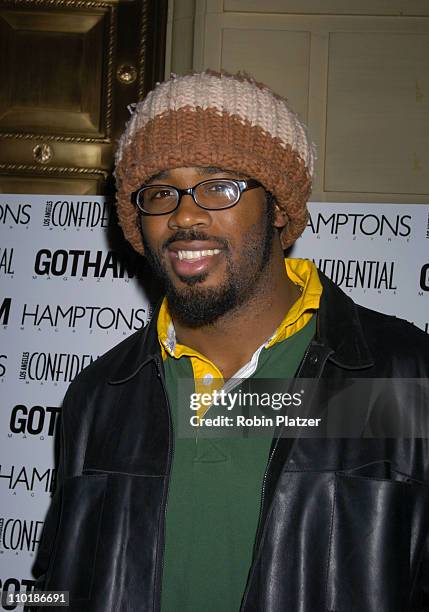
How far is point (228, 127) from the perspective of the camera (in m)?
1.72

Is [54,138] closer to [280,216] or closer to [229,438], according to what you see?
[280,216]

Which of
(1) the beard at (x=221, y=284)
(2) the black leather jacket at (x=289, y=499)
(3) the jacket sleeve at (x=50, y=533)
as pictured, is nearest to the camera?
(2) the black leather jacket at (x=289, y=499)

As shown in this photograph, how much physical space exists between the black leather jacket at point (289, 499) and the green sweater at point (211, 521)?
0.04 metres

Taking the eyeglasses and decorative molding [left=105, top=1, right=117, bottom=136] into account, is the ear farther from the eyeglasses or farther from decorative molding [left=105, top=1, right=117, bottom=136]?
decorative molding [left=105, top=1, right=117, bottom=136]

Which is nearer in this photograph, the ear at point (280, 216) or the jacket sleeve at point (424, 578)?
the jacket sleeve at point (424, 578)

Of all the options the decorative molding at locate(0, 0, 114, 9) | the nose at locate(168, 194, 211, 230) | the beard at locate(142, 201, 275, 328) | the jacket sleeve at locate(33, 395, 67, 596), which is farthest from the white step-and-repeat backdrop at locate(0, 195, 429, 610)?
the decorative molding at locate(0, 0, 114, 9)

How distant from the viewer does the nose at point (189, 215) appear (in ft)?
5.56

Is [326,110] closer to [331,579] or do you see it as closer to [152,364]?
[152,364]

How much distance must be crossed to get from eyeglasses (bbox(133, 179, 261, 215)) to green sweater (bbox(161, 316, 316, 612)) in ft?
1.98

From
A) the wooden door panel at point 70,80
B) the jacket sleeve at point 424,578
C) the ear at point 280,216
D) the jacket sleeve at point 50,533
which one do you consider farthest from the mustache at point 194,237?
the wooden door panel at point 70,80

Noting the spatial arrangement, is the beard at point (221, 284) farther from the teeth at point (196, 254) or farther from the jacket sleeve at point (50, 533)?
the jacket sleeve at point (50, 533)

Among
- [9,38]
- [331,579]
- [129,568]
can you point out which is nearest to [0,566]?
[129,568]

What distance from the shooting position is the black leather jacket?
58.0 inches

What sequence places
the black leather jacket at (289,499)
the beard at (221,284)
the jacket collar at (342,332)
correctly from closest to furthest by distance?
1. the black leather jacket at (289,499)
2. the jacket collar at (342,332)
3. the beard at (221,284)
